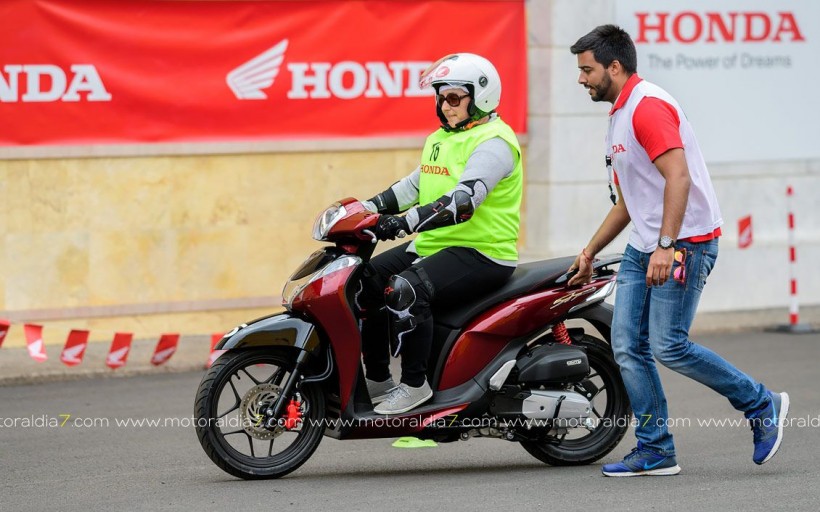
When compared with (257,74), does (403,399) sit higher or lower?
lower

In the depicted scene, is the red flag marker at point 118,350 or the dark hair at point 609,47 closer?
the dark hair at point 609,47

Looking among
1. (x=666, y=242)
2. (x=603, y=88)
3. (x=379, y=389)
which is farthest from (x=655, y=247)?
(x=379, y=389)

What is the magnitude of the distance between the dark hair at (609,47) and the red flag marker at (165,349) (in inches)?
200

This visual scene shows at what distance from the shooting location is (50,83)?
1072 centimetres

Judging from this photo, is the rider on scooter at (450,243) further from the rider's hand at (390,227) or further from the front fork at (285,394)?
the front fork at (285,394)

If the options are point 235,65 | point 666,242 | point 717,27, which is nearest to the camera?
point 666,242

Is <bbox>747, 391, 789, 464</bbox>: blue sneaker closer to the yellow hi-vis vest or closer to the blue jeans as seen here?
the blue jeans

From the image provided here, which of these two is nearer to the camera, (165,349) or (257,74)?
(165,349)

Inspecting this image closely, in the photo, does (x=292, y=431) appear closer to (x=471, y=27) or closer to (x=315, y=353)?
(x=315, y=353)

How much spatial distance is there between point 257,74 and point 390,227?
5269 millimetres

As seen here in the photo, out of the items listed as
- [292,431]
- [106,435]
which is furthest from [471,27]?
[292,431]

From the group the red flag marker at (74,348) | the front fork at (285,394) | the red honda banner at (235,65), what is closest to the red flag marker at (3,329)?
the red flag marker at (74,348)

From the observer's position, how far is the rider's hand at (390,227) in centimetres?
637

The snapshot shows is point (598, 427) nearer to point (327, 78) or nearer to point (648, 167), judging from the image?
point (648, 167)
